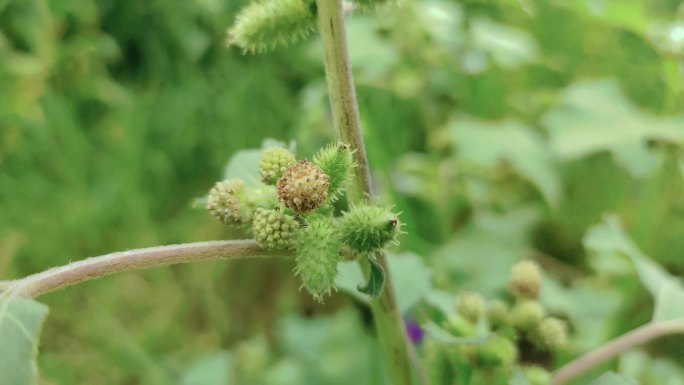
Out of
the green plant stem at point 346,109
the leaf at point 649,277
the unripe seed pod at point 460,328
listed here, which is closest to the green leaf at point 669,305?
the leaf at point 649,277

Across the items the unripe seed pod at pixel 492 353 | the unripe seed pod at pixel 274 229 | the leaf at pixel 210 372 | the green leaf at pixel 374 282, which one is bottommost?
the unripe seed pod at pixel 492 353

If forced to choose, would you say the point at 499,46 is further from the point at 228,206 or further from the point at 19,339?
the point at 19,339

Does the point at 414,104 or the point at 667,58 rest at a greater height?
the point at 414,104

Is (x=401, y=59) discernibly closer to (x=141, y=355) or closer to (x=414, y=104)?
(x=414, y=104)

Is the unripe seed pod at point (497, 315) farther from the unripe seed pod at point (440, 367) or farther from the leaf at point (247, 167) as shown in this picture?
the leaf at point (247, 167)

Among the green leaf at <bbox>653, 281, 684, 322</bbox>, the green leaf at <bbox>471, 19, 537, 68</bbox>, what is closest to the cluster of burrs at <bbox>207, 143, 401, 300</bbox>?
the green leaf at <bbox>653, 281, 684, 322</bbox>

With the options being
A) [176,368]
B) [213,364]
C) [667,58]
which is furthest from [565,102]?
[176,368]

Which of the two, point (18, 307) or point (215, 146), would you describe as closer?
point (18, 307)
